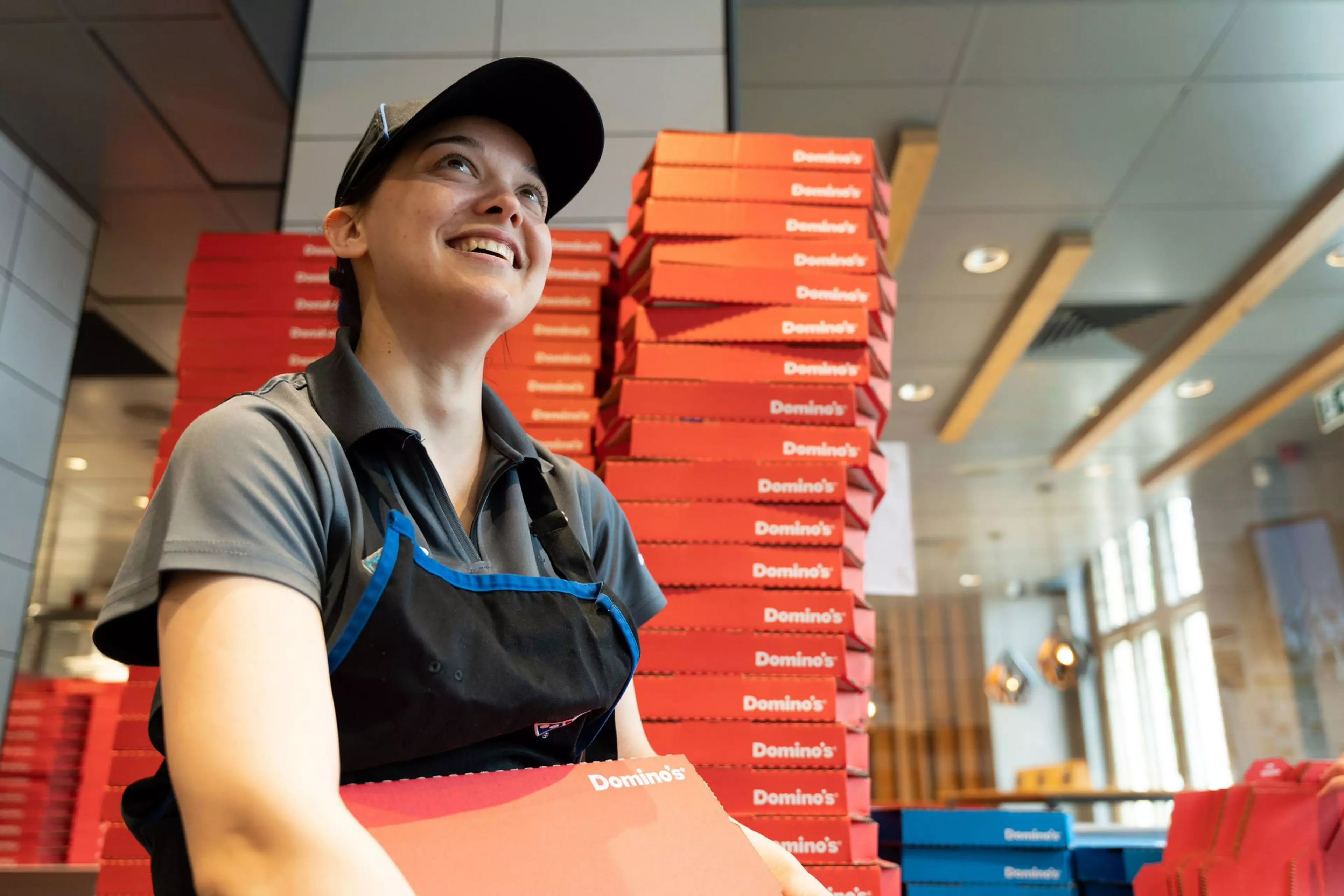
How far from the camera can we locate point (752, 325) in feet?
6.34

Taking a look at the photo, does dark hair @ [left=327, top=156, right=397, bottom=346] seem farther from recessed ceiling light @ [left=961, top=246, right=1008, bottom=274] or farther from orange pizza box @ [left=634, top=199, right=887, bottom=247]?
recessed ceiling light @ [left=961, top=246, right=1008, bottom=274]

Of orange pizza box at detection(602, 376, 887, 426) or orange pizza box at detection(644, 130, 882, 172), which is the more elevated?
orange pizza box at detection(644, 130, 882, 172)

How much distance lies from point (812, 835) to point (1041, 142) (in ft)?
10.2

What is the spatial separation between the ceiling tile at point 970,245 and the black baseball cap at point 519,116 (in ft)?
11.5

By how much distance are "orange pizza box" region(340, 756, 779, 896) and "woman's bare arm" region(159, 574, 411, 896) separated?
0.06m

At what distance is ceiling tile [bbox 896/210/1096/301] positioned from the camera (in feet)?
14.5

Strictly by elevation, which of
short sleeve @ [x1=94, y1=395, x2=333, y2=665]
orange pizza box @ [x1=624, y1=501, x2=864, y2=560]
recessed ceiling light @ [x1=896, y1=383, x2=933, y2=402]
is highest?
recessed ceiling light @ [x1=896, y1=383, x2=933, y2=402]

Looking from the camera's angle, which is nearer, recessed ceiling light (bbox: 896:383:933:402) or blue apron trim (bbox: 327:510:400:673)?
blue apron trim (bbox: 327:510:400:673)

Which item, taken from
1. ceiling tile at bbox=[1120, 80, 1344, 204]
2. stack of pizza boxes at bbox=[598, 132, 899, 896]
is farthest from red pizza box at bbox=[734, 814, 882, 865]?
ceiling tile at bbox=[1120, 80, 1344, 204]

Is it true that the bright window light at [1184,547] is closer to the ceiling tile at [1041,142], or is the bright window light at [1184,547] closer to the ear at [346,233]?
the ceiling tile at [1041,142]

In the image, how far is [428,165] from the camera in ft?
3.43

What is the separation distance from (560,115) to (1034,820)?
1932 millimetres

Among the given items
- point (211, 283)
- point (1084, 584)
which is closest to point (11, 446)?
point (211, 283)

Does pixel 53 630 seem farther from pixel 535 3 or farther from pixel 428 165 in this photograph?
pixel 428 165
